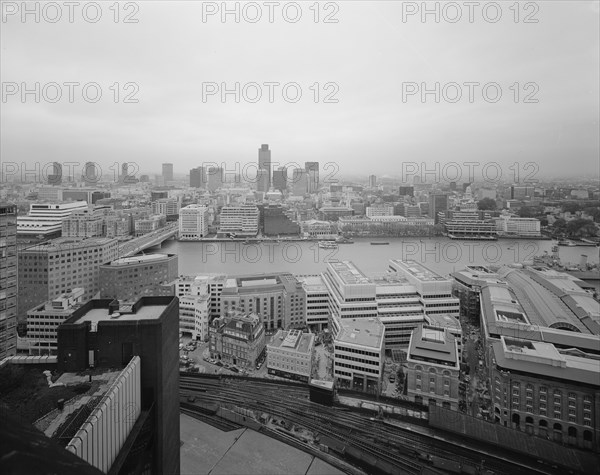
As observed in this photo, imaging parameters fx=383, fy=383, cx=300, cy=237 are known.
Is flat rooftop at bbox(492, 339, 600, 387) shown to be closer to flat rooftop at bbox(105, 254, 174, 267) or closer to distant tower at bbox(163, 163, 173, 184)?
flat rooftop at bbox(105, 254, 174, 267)

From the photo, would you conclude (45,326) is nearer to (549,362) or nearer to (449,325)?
(449,325)

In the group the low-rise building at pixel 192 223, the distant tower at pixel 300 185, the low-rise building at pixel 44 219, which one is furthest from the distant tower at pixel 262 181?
the low-rise building at pixel 44 219

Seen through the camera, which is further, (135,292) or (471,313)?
(135,292)

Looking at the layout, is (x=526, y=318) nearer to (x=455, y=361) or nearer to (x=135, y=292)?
(x=455, y=361)

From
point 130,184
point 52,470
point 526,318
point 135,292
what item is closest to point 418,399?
point 526,318

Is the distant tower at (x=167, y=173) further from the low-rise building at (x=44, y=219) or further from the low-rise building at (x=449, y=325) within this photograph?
the low-rise building at (x=449, y=325)

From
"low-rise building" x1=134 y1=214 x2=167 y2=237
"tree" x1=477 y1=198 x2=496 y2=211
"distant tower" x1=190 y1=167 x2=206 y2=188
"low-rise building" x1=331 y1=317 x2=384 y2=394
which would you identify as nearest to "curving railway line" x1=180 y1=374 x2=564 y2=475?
"low-rise building" x1=331 y1=317 x2=384 y2=394
